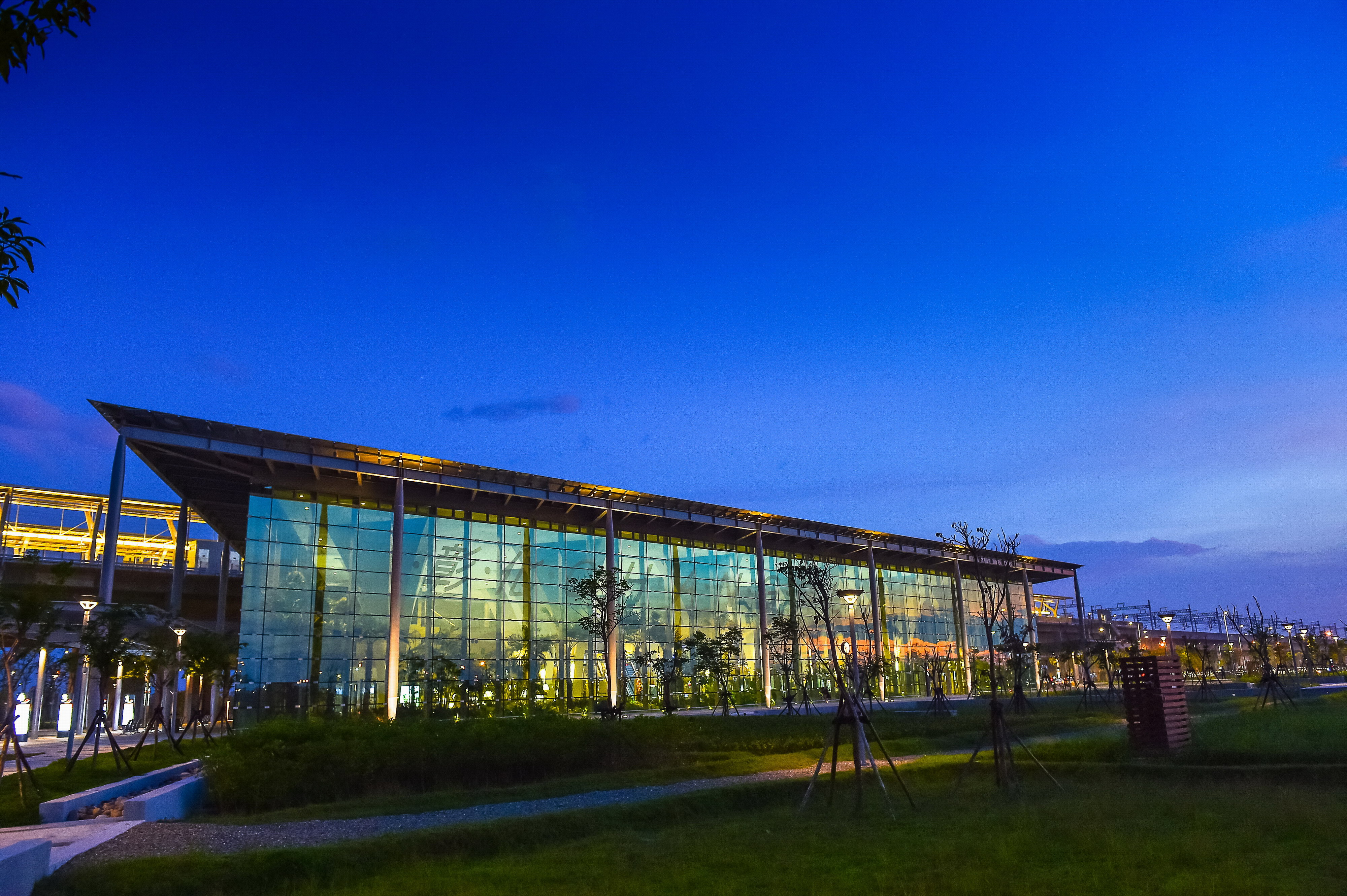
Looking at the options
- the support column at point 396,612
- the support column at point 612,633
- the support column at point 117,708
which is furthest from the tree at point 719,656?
the support column at point 117,708

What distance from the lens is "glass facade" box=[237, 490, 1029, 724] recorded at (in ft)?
130

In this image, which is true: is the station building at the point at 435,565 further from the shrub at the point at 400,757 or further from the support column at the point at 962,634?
the support column at the point at 962,634

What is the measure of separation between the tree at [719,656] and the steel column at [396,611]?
52.5 ft

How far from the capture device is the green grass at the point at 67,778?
53.6ft

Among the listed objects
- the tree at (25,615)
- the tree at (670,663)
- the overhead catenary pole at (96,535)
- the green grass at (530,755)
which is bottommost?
the green grass at (530,755)

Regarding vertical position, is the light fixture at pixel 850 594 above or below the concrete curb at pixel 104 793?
above

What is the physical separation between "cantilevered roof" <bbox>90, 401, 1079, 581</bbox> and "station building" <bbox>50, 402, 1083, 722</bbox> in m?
0.10

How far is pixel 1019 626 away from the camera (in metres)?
83.2

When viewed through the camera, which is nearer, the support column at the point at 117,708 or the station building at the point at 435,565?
the station building at the point at 435,565

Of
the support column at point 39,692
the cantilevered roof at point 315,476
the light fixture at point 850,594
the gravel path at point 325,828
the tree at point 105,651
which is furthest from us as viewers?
the support column at point 39,692

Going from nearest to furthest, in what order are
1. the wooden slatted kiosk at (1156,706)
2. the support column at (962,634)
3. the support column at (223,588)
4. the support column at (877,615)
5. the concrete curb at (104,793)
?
the concrete curb at (104,793), the wooden slatted kiosk at (1156,706), the support column at (223,588), the support column at (877,615), the support column at (962,634)

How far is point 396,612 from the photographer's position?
40406 mm

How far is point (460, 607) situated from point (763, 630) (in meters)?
21.0

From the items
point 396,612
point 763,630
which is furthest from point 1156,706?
point 763,630
